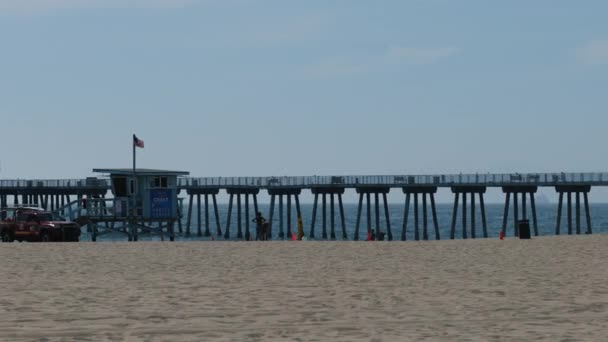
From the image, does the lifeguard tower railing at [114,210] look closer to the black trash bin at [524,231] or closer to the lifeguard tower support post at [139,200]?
the lifeguard tower support post at [139,200]

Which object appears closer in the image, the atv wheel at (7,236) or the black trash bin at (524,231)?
the black trash bin at (524,231)

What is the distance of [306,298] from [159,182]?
43899mm

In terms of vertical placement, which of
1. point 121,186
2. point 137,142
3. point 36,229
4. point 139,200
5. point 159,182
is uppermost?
point 137,142

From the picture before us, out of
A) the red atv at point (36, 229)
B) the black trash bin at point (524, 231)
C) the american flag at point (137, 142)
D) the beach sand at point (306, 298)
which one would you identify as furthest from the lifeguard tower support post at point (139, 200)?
the beach sand at point (306, 298)

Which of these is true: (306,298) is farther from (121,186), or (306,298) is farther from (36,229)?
(121,186)

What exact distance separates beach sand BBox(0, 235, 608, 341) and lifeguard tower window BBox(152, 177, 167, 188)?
28.9 m

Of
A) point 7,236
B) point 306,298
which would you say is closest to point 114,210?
point 7,236

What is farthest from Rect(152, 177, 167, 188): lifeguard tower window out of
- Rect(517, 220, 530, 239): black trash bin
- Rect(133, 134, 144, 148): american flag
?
Rect(517, 220, 530, 239): black trash bin

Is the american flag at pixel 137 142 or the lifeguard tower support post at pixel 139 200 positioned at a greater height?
the american flag at pixel 137 142

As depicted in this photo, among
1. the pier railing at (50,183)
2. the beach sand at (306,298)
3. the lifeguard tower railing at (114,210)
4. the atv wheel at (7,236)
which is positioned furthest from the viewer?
the pier railing at (50,183)

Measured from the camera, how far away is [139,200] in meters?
60.4

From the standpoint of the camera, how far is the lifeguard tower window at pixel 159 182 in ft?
200

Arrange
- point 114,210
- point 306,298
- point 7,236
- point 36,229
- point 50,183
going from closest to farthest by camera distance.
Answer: point 306,298, point 36,229, point 7,236, point 114,210, point 50,183

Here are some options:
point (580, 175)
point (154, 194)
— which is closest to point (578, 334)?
point (154, 194)
